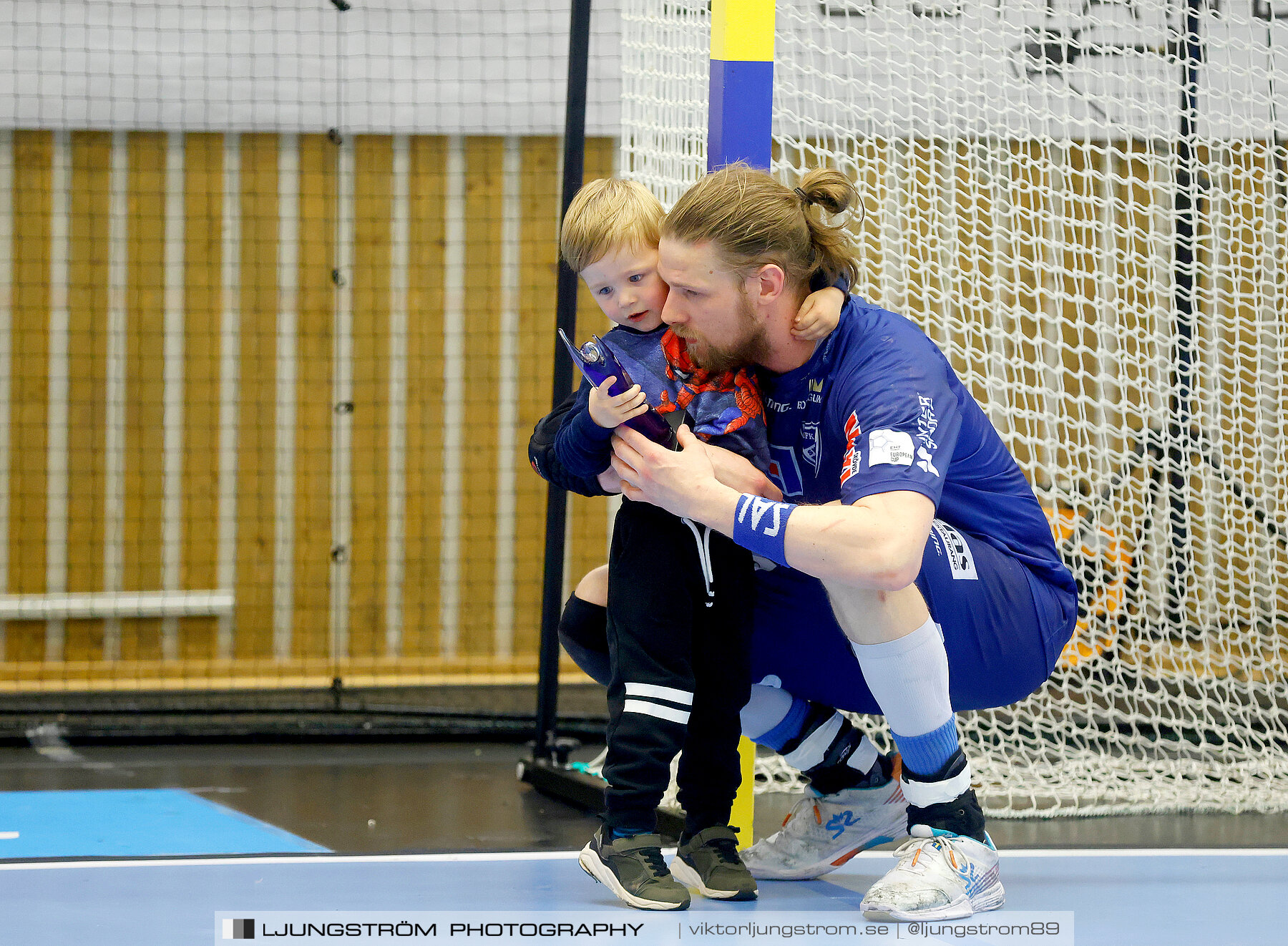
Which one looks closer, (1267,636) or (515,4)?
(1267,636)

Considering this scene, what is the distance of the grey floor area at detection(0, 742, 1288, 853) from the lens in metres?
2.28

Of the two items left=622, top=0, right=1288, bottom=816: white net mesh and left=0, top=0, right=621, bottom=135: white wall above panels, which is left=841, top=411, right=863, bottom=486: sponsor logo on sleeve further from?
left=0, top=0, right=621, bottom=135: white wall above panels

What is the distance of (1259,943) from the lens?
4.82 ft

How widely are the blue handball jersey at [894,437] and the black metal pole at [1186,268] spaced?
1.26 m

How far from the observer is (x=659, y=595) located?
5.05ft

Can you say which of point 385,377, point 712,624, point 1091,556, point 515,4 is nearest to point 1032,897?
point 712,624

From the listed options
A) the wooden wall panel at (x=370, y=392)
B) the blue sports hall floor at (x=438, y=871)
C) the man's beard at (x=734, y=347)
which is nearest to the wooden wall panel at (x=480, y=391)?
the wooden wall panel at (x=370, y=392)

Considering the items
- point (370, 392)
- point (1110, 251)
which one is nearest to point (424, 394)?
point (370, 392)

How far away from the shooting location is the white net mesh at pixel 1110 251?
273 cm

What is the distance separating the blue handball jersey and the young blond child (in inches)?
2.0

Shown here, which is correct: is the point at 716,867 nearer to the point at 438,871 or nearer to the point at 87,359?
the point at 438,871

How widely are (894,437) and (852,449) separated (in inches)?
2.1

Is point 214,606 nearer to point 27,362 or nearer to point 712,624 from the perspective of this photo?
point 27,362

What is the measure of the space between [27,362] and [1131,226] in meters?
3.34
